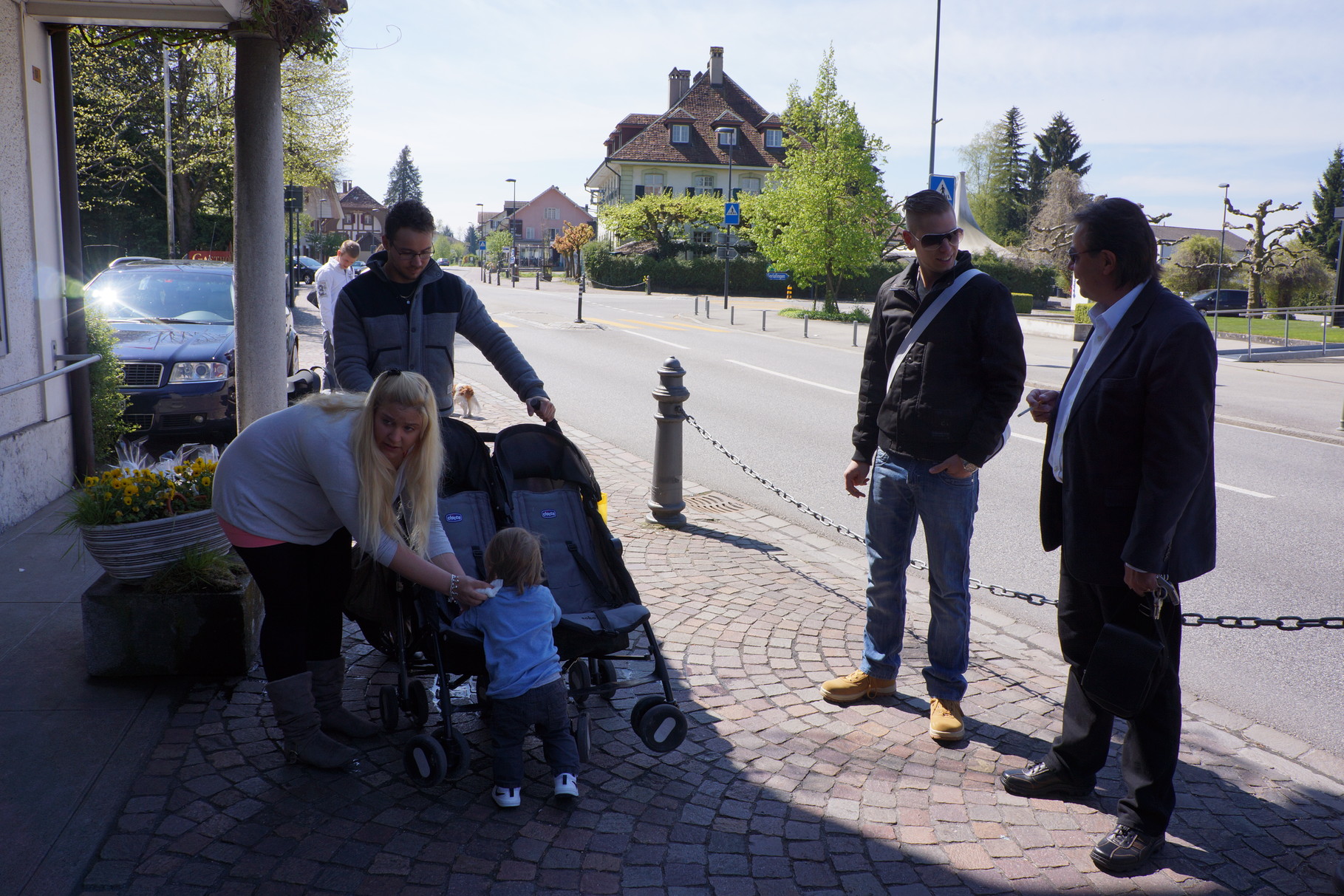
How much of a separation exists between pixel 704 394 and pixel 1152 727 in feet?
37.3

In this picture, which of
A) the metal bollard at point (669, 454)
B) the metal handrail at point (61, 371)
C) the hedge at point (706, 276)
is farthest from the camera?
the hedge at point (706, 276)

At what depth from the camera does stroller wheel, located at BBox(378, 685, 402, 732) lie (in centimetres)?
380

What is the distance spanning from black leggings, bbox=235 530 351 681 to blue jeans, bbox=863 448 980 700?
213cm

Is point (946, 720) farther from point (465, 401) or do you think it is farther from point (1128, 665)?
point (465, 401)

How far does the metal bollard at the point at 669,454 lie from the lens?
22.7 ft

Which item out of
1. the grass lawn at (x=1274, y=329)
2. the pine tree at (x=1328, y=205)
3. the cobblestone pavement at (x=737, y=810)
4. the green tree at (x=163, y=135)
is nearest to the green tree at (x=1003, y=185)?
the pine tree at (x=1328, y=205)

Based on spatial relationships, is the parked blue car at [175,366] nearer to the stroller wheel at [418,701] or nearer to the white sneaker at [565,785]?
the stroller wheel at [418,701]

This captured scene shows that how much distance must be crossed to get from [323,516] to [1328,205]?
84.7m

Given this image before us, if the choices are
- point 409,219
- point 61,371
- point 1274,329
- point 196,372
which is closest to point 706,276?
point 1274,329

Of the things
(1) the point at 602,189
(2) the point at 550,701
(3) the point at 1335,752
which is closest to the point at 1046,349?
(3) the point at 1335,752

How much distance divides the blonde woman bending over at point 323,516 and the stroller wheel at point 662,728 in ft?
2.42

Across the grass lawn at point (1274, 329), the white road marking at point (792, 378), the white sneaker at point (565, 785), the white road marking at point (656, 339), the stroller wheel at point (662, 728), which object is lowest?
the white sneaker at point (565, 785)

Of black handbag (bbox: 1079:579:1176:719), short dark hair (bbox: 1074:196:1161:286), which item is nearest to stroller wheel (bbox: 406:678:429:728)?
black handbag (bbox: 1079:579:1176:719)

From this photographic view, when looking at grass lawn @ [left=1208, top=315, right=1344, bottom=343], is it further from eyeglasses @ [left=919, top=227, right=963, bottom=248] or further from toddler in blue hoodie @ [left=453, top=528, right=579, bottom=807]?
toddler in blue hoodie @ [left=453, top=528, right=579, bottom=807]
